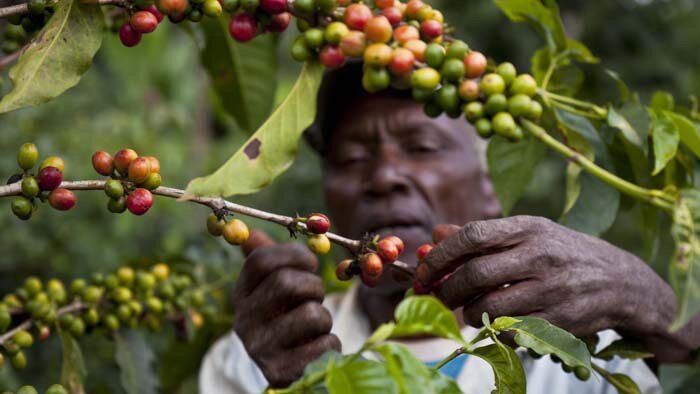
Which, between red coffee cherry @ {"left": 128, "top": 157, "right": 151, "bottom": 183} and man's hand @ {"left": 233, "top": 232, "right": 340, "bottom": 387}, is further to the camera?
man's hand @ {"left": 233, "top": 232, "right": 340, "bottom": 387}

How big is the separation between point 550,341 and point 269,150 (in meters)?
0.55

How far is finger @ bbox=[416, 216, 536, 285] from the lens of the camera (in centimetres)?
152

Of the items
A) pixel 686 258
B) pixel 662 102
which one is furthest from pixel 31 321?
pixel 662 102

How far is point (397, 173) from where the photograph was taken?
2471 millimetres

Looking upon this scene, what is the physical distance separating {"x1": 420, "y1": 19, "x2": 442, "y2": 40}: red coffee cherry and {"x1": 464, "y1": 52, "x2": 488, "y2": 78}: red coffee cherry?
68 mm

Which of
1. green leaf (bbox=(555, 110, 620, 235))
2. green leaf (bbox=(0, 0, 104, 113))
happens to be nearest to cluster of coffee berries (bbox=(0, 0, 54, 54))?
green leaf (bbox=(0, 0, 104, 113))

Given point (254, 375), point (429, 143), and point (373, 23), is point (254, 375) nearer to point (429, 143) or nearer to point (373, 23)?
point (429, 143)

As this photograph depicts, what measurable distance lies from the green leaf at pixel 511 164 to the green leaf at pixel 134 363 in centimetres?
90

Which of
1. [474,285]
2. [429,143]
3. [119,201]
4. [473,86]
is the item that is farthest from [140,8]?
[429,143]

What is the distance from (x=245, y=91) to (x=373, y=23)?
0.86 meters

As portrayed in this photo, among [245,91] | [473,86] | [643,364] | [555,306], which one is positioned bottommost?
[643,364]

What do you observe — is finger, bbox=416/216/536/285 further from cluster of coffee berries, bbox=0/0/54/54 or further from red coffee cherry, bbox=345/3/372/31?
cluster of coffee berries, bbox=0/0/54/54

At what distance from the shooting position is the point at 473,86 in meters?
1.60

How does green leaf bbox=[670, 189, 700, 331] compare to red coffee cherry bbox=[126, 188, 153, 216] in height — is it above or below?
above
